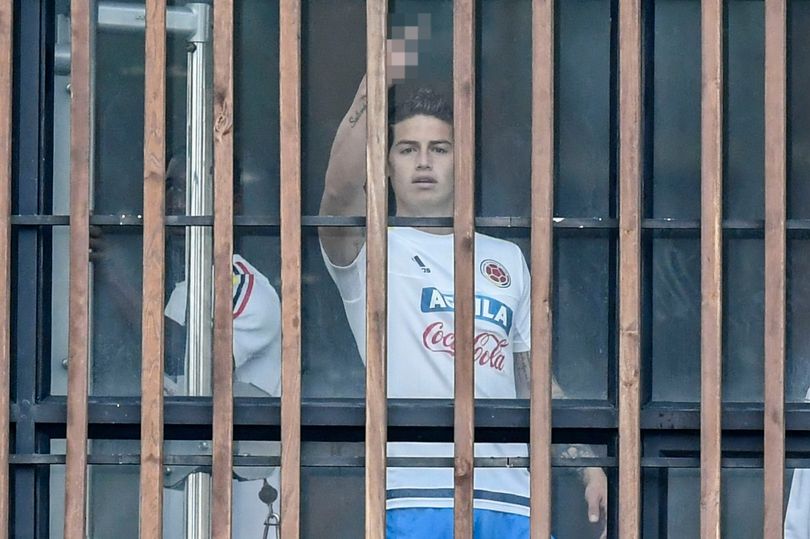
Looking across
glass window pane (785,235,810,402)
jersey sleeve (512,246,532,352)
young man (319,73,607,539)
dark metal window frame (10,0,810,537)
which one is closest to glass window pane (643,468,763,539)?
dark metal window frame (10,0,810,537)

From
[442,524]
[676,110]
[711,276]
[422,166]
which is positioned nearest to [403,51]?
[422,166]

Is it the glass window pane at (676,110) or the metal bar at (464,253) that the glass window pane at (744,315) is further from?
the metal bar at (464,253)

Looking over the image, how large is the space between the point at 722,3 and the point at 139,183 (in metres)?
1.47

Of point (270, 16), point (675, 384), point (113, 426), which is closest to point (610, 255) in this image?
point (675, 384)

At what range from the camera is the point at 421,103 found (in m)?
3.25

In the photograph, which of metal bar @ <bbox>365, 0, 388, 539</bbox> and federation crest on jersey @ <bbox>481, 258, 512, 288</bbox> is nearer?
metal bar @ <bbox>365, 0, 388, 539</bbox>

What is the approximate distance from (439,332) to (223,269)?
1.78ft

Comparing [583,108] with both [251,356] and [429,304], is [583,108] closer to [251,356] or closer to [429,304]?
[429,304]

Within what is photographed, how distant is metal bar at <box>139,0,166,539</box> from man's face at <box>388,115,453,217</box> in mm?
565

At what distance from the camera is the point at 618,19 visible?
3.18 meters

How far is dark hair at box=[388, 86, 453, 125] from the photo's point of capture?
10.6 ft

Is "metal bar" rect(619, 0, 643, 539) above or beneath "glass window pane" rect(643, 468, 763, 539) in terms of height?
above

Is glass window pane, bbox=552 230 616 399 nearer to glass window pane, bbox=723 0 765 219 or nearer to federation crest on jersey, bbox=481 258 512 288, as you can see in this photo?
federation crest on jersey, bbox=481 258 512 288

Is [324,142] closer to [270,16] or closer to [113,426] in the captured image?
[270,16]
